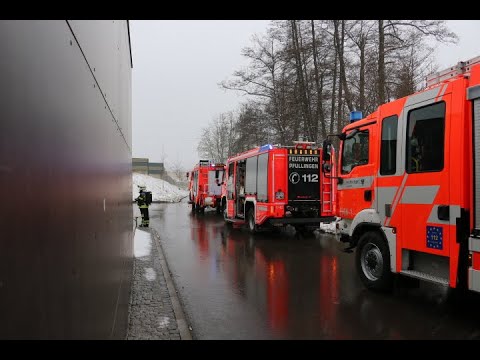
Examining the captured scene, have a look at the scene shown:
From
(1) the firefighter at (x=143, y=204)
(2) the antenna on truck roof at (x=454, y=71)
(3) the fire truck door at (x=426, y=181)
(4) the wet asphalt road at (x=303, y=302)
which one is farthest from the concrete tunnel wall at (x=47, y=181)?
(1) the firefighter at (x=143, y=204)

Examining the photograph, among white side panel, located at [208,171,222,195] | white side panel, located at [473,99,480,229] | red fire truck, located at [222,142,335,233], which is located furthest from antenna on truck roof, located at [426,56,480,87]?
white side panel, located at [208,171,222,195]

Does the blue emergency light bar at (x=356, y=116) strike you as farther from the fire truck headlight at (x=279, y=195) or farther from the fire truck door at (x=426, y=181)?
the fire truck headlight at (x=279, y=195)

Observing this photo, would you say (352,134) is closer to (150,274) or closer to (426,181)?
(426,181)

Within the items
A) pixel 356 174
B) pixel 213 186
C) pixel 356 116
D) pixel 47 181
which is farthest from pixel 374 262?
pixel 213 186

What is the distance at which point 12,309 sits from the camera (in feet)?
3.00

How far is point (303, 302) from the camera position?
599 centimetres

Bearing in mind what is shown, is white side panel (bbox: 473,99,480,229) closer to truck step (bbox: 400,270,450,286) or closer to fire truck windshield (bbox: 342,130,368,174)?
truck step (bbox: 400,270,450,286)

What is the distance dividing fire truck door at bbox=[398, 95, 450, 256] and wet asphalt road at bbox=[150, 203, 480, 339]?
3.04 ft

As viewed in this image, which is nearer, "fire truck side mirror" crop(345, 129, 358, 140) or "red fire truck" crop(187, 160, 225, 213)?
"fire truck side mirror" crop(345, 129, 358, 140)

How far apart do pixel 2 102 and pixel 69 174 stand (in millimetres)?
638

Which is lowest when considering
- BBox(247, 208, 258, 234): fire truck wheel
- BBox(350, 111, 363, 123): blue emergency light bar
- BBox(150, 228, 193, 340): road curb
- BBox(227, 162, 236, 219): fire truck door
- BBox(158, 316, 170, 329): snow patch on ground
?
BBox(150, 228, 193, 340): road curb

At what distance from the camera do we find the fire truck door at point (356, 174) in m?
6.75

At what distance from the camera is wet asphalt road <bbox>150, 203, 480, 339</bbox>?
4.79 metres
